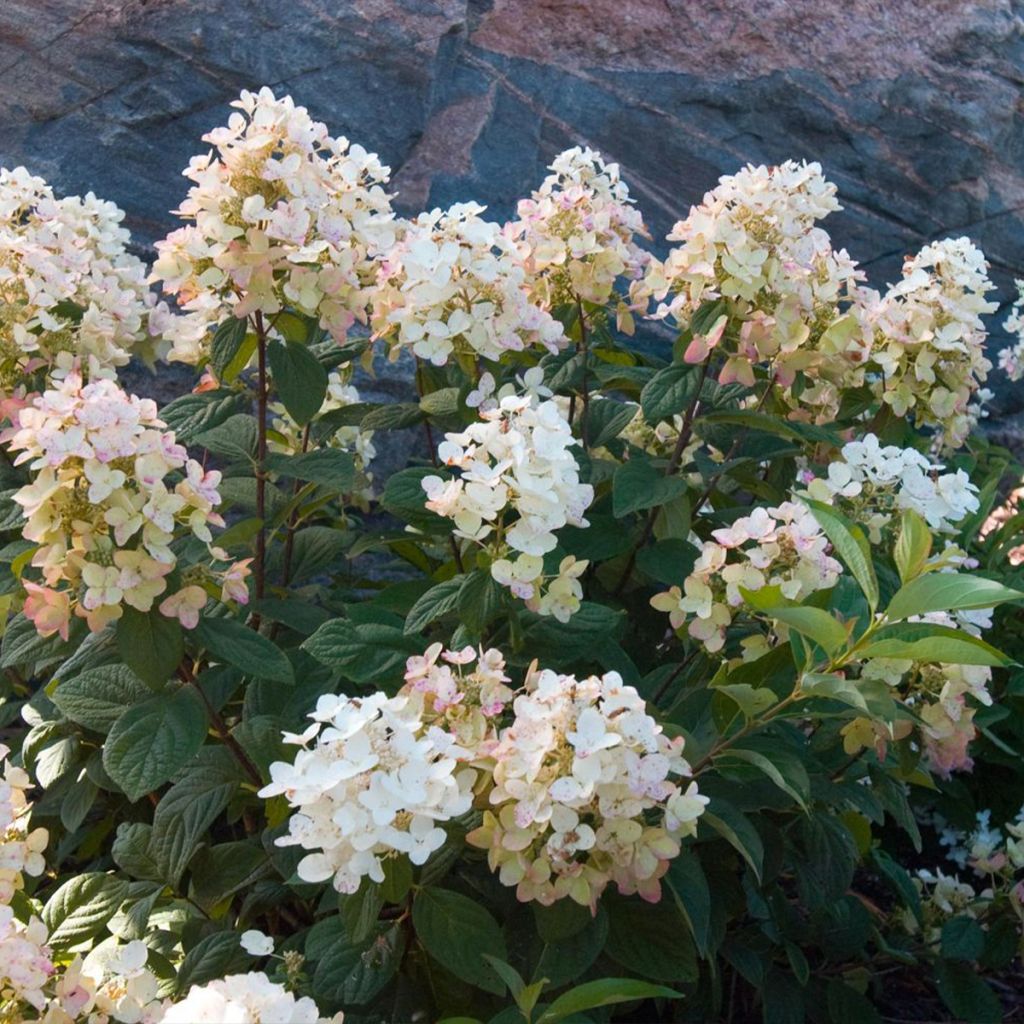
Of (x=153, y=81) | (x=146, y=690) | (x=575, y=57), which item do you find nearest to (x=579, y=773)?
(x=146, y=690)

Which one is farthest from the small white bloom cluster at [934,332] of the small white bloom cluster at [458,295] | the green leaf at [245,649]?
the green leaf at [245,649]

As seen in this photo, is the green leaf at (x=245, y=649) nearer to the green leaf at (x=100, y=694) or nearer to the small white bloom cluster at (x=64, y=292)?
the green leaf at (x=100, y=694)

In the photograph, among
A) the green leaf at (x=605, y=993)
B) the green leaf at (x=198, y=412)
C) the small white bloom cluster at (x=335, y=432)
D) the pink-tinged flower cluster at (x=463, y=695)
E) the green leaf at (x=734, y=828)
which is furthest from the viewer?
the small white bloom cluster at (x=335, y=432)

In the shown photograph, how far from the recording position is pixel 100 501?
1480mm

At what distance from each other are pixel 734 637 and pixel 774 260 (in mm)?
588

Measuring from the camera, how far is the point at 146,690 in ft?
5.78

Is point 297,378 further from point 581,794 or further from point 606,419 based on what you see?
point 581,794

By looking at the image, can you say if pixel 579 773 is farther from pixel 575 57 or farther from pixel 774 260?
pixel 575 57

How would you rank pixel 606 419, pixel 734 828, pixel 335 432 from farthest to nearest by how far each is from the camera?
pixel 335 432
pixel 606 419
pixel 734 828

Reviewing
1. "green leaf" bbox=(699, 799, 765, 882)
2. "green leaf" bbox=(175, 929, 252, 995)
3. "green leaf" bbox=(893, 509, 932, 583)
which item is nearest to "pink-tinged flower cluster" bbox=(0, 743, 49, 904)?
"green leaf" bbox=(175, 929, 252, 995)

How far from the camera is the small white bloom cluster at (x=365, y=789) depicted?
1208mm

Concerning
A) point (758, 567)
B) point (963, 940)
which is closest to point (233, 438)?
point (758, 567)

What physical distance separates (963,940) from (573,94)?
8.88 feet

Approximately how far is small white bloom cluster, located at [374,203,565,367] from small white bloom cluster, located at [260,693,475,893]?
842mm
